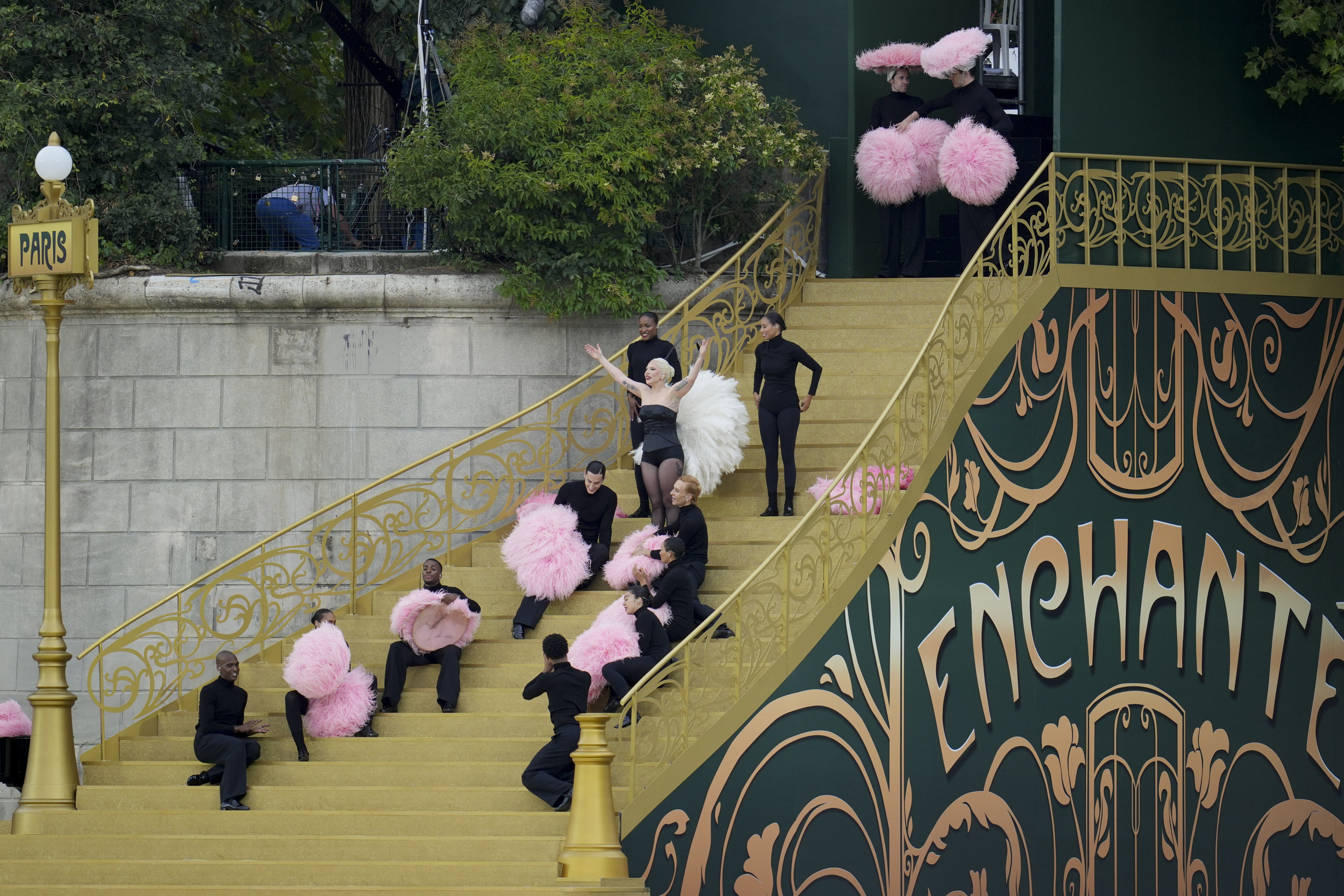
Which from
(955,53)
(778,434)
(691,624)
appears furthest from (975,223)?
(691,624)

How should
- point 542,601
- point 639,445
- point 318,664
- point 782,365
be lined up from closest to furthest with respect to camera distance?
point 318,664, point 542,601, point 782,365, point 639,445

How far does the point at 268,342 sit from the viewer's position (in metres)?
14.1

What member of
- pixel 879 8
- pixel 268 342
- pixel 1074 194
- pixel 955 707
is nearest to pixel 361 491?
pixel 268 342

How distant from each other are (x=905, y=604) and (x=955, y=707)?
81 cm

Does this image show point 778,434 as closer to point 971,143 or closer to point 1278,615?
point 971,143

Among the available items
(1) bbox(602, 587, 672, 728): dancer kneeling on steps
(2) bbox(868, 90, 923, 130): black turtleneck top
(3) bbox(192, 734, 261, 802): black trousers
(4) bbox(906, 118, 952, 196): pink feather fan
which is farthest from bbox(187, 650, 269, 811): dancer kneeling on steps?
(2) bbox(868, 90, 923, 130): black turtleneck top

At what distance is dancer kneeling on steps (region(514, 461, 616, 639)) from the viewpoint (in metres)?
12.3

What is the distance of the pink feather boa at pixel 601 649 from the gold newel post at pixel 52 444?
348 cm

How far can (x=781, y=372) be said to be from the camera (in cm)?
1259

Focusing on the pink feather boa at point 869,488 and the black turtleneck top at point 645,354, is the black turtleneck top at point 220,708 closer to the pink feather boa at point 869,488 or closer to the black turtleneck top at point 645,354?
the black turtleneck top at point 645,354

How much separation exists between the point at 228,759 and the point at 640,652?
273 centimetres

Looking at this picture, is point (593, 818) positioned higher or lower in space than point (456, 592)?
lower

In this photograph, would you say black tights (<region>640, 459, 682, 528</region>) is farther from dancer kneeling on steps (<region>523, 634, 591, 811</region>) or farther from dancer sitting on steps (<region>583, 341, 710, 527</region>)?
dancer kneeling on steps (<region>523, 634, 591, 811</region>)

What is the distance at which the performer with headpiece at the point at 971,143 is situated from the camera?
14.4m
